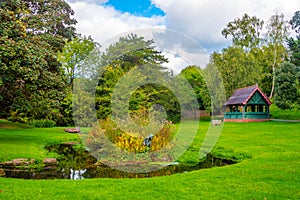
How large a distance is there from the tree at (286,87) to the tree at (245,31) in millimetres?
16429

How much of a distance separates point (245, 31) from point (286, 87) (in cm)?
1838

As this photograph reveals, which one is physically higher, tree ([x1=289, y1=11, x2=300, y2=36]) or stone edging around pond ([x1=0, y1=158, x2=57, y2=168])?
tree ([x1=289, y1=11, x2=300, y2=36])

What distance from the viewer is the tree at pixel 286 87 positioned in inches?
1077

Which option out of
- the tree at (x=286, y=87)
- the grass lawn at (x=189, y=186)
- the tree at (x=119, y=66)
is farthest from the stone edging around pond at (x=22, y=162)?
the tree at (x=286, y=87)

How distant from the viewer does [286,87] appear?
2758cm

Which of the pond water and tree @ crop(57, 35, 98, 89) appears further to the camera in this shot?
tree @ crop(57, 35, 98, 89)

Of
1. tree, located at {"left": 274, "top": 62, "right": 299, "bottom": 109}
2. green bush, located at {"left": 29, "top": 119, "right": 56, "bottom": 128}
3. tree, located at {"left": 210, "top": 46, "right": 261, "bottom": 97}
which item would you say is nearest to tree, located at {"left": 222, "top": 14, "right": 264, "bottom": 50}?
tree, located at {"left": 210, "top": 46, "right": 261, "bottom": 97}

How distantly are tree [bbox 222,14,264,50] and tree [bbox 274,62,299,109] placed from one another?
16429 mm

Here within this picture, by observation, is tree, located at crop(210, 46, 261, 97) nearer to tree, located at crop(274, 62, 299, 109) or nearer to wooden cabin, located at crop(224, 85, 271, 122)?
wooden cabin, located at crop(224, 85, 271, 122)

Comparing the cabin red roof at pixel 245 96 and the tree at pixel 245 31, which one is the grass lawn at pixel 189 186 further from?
the tree at pixel 245 31

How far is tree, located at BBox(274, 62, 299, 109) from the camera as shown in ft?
89.8

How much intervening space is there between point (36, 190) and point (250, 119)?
28.1 metres

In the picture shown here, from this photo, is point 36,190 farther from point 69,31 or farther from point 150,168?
point 69,31

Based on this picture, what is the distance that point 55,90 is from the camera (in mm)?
15469
